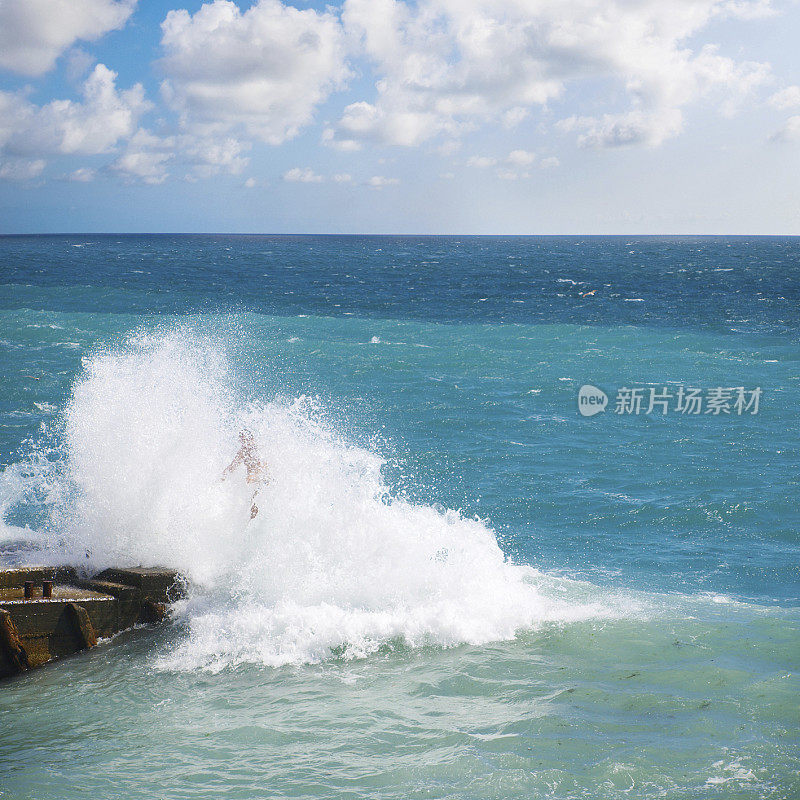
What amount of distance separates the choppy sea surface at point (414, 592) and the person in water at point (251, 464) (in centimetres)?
30

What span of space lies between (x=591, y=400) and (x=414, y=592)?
15001 mm

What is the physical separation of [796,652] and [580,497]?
6597mm

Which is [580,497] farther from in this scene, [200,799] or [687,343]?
[687,343]

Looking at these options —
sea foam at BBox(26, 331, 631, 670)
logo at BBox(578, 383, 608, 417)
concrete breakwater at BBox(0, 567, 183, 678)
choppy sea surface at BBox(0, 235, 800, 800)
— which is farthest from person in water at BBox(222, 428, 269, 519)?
logo at BBox(578, 383, 608, 417)

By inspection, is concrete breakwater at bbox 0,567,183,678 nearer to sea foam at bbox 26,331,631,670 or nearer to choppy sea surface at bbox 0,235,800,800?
choppy sea surface at bbox 0,235,800,800

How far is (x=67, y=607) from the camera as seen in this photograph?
9703 millimetres

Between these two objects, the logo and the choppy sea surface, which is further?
the logo

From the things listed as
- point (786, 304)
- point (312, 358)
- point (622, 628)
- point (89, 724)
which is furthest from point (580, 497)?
point (786, 304)

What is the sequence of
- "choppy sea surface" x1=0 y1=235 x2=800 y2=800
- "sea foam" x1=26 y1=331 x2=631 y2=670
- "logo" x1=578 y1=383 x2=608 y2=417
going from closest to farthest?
1. "choppy sea surface" x1=0 y1=235 x2=800 y2=800
2. "sea foam" x1=26 y1=331 x2=631 y2=670
3. "logo" x1=578 y1=383 x2=608 y2=417

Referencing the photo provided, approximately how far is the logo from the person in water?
12576 millimetres

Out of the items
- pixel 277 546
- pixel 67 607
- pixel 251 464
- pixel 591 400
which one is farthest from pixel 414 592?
pixel 591 400

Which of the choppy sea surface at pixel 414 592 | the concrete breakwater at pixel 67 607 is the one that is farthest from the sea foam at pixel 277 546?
the concrete breakwater at pixel 67 607

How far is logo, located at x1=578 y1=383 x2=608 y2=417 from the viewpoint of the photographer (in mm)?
23303

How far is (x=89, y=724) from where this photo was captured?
27.3ft
